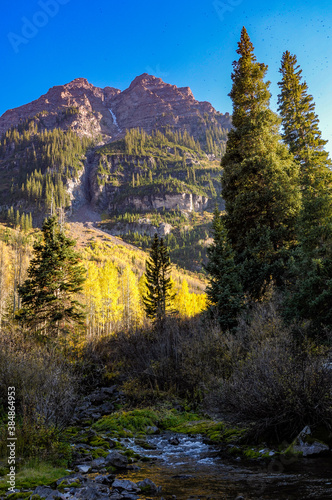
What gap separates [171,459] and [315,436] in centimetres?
370

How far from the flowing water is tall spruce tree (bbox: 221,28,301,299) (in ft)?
40.0

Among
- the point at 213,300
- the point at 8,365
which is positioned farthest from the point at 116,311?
the point at 8,365

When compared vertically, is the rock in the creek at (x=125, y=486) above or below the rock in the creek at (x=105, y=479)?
above

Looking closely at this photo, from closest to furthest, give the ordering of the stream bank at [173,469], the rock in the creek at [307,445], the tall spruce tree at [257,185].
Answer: the stream bank at [173,469], the rock in the creek at [307,445], the tall spruce tree at [257,185]

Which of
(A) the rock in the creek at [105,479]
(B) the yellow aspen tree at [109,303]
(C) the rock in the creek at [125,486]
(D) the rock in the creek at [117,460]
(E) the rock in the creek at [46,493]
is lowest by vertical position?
(D) the rock in the creek at [117,460]

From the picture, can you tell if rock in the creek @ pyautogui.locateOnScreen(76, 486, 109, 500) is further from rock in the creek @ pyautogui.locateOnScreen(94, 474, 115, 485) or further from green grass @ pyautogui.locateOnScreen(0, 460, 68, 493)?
green grass @ pyautogui.locateOnScreen(0, 460, 68, 493)

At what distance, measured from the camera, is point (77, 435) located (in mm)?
10250

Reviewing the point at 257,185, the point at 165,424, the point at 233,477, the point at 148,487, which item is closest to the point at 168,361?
the point at 165,424

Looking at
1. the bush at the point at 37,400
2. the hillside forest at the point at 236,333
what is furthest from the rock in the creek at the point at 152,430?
the bush at the point at 37,400

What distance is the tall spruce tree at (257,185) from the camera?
62.6 ft

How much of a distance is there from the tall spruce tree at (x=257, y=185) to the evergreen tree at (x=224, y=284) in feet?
4.09

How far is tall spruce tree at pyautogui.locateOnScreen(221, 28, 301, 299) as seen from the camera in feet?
62.6

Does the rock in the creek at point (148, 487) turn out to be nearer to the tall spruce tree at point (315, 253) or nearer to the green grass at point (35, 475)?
the green grass at point (35, 475)

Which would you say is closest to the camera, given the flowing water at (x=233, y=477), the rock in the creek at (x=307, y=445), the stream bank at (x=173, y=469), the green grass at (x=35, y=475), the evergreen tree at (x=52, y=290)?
the flowing water at (x=233, y=477)
